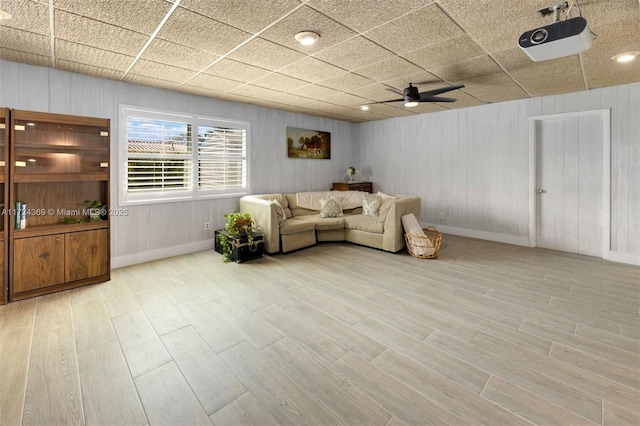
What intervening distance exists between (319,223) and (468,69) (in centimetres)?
309

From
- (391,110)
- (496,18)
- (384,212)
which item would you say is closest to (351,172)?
(391,110)

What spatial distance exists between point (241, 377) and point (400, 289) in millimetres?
2023

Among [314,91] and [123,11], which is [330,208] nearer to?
[314,91]

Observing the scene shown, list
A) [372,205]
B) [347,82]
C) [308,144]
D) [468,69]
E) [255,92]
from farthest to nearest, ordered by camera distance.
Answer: [308,144] < [372,205] < [255,92] < [347,82] < [468,69]

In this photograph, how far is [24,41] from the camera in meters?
2.85

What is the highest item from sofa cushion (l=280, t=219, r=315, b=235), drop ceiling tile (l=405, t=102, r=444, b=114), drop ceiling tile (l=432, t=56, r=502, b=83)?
drop ceiling tile (l=405, t=102, r=444, b=114)

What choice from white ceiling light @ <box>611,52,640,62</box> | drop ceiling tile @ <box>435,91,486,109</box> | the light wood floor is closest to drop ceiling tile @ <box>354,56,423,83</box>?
drop ceiling tile @ <box>435,91,486,109</box>

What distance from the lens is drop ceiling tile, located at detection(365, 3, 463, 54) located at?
94.7 inches

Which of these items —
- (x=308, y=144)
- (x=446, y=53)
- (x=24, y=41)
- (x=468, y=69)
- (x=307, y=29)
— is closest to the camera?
(x=307, y=29)

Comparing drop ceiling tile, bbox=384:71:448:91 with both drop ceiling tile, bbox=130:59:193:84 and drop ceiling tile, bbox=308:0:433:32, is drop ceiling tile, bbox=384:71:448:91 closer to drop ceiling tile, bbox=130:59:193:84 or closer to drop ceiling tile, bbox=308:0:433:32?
drop ceiling tile, bbox=308:0:433:32

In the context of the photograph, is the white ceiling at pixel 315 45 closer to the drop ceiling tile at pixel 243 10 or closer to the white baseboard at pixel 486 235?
the drop ceiling tile at pixel 243 10

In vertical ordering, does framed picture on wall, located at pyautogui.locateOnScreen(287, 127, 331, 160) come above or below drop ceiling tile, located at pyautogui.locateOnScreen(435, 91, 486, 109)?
below

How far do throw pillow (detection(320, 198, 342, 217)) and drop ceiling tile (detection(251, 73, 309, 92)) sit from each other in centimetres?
214

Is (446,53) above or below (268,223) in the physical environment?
above
